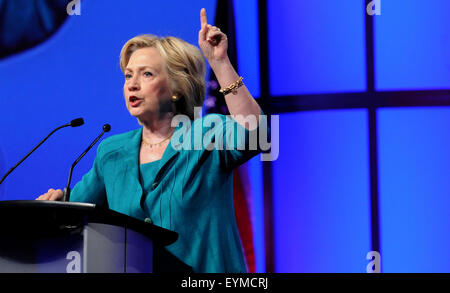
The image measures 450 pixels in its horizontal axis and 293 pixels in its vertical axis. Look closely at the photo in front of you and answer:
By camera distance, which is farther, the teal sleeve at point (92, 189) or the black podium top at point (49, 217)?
the teal sleeve at point (92, 189)

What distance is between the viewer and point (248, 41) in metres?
3.50

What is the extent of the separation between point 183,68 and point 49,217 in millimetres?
1225

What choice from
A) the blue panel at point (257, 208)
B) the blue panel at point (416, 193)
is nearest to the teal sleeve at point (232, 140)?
the blue panel at point (257, 208)

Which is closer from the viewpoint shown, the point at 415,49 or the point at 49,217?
the point at 49,217

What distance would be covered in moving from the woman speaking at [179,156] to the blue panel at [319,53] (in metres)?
0.54

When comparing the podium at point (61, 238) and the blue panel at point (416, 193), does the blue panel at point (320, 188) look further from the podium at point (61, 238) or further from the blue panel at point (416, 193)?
the podium at point (61, 238)

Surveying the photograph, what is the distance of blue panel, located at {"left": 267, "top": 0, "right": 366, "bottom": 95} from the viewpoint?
3.45 metres

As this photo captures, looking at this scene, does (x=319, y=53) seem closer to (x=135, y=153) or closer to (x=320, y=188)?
(x=320, y=188)

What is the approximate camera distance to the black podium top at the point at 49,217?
2.00 metres

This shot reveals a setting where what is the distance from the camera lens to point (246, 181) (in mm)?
3414

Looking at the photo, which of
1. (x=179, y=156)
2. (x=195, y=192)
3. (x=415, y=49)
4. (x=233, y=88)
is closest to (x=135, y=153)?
(x=179, y=156)

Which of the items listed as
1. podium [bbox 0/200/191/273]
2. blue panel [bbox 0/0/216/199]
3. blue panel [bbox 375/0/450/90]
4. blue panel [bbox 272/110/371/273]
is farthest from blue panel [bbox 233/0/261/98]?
podium [bbox 0/200/191/273]
